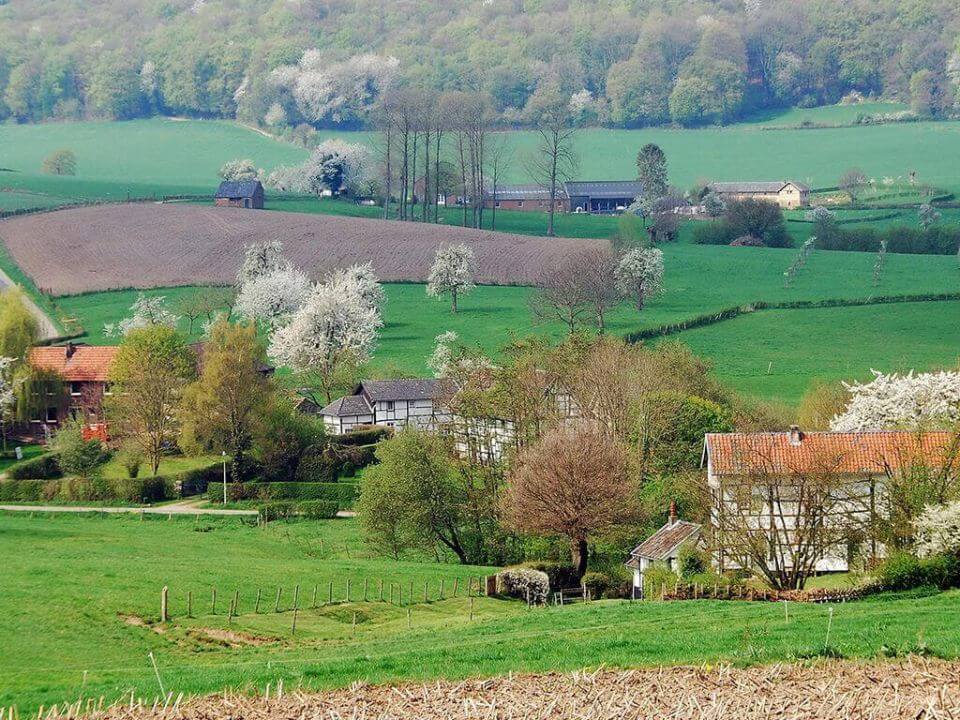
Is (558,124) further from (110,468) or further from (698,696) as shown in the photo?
(698,696)

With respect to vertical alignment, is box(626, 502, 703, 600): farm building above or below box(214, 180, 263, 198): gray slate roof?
below

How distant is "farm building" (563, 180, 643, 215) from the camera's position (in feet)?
516

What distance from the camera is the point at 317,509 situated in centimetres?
5928

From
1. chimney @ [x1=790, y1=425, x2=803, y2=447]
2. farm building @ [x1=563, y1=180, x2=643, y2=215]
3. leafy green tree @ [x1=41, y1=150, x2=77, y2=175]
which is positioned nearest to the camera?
chimney @ [x1=790, y1=425, x2=803, y2=447]

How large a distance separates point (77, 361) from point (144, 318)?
13.7m

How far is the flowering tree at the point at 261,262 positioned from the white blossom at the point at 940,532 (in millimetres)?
71240

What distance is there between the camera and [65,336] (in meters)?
88.0

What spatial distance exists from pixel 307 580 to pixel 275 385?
31.1m

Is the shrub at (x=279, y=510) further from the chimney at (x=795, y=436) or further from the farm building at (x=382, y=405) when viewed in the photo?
the chimney at (x=795, y=436)

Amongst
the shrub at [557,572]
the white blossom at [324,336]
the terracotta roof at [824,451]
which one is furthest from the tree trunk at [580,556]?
the white blossom at [324,336]

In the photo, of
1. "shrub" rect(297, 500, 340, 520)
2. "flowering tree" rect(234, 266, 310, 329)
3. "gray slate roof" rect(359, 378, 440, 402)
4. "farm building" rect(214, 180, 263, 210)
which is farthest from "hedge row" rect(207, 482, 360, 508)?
"farm building" rect(214, 180, 263, 210)

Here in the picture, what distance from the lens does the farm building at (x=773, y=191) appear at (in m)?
152

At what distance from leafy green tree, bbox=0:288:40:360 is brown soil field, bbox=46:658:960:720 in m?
59.1

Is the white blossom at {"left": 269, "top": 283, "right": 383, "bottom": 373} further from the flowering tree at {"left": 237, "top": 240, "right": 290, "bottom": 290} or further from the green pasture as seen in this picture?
the green pasture
